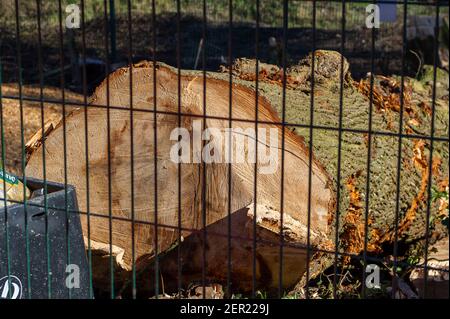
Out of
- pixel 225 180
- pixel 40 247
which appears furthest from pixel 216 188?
pixel 40 247

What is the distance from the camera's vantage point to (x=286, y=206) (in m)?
4.26

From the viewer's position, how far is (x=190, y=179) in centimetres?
425

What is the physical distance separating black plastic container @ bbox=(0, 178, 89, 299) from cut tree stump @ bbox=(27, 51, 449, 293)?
21 cm

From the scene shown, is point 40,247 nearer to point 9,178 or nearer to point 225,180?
point 9,178

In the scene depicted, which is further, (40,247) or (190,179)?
(190,179)

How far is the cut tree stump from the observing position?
423 cm

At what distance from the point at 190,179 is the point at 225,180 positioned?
0.20 metres

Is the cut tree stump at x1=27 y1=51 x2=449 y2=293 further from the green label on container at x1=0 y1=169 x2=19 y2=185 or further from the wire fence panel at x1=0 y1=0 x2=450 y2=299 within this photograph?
the green label on container at x1=0 y1=169 x2=19 y2=185

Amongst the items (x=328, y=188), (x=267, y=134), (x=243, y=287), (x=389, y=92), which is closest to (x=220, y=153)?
(x=267, y=134)

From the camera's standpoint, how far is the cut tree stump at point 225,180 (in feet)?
13.9

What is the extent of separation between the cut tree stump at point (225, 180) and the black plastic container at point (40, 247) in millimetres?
207

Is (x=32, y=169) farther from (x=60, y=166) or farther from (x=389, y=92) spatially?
(x=389, y=92)

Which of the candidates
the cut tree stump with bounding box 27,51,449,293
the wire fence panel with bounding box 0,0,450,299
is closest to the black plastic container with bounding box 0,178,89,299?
the wire fence panel with bounding box 0,0,450,299

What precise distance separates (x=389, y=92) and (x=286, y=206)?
5.62 ft
